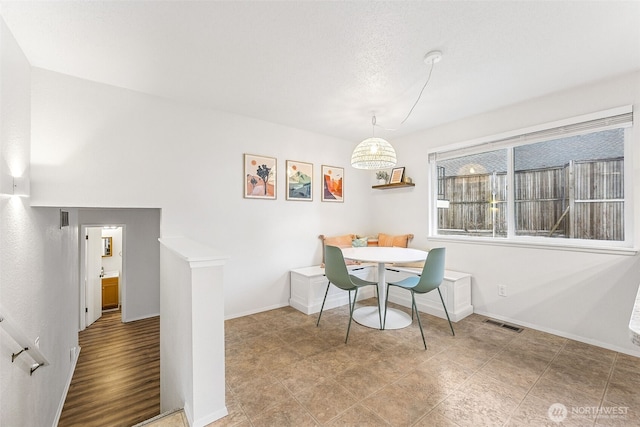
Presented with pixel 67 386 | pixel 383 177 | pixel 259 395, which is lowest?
pixel 67 386

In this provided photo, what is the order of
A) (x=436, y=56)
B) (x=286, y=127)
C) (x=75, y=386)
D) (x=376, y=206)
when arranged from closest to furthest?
(x=436, y=56), (x=75, y=386), (x=286, y=127), (x=376, y=206)

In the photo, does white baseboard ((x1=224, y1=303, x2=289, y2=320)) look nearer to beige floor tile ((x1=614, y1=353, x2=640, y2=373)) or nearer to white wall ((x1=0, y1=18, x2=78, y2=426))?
white wall ((x1=0, y1=18, x2=78, y2=426))

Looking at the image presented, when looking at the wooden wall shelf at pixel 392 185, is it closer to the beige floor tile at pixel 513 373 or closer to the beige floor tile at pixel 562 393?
the beige floor tile at pixel 513 373

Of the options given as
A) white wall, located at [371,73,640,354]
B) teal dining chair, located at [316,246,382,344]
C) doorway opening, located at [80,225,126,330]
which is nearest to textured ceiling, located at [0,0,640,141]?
white wall, located at [371,73,640,354]

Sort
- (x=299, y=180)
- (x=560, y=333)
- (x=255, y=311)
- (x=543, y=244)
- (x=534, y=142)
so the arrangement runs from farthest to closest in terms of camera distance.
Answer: (x=299, y=180) → (x=255, y=311) → (x=534, y=142) → (x=543, y=244) → (x=560, y=333)

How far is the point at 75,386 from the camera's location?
2947 mm

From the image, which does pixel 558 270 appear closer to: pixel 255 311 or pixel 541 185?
pixel 541 185

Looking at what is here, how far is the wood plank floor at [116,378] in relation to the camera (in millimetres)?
2525

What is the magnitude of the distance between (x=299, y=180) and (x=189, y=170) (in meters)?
1.43

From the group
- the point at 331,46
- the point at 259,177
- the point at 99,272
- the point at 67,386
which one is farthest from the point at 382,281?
the point at 99,272

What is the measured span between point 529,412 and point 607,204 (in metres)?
2.12

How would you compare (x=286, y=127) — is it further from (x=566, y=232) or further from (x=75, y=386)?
(x=75, y=386)

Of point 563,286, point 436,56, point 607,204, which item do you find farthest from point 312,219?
point 607,204

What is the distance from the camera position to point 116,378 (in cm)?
303
